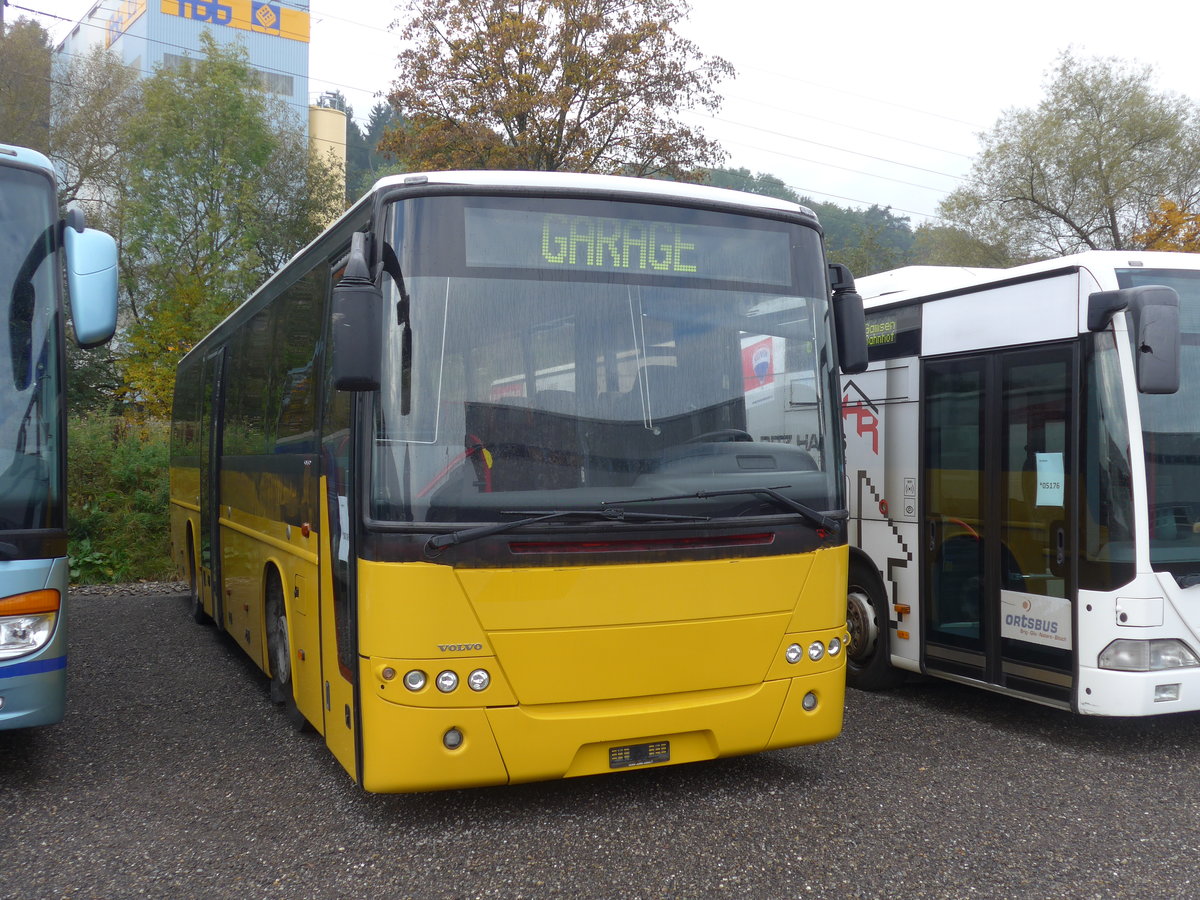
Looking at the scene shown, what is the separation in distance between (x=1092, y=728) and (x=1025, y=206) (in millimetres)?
29952

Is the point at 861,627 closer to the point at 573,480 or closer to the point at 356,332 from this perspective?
the point at 573,480

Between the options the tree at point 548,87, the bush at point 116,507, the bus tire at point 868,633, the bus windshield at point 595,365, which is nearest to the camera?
the bus windshield at point 595,365

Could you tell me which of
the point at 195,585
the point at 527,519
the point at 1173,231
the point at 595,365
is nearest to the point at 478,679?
the point at 527,519

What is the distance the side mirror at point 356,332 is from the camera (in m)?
4.28

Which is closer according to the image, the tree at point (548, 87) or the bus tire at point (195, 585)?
the bus tire at point (195, 585)

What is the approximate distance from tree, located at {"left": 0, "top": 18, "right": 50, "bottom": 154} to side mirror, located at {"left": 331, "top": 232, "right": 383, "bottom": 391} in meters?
→ 31.2

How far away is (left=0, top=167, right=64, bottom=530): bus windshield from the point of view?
5.08 meters

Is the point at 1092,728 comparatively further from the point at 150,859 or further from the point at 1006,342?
the point at 150,859

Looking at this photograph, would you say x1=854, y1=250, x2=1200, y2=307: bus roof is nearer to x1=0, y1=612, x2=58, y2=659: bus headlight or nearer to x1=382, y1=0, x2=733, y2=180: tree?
x1=0, y1=612, x2=58, y2=659: bus headlight

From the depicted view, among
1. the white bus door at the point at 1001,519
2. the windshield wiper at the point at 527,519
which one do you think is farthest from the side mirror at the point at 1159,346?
the windshield wiper at the point at 527,519

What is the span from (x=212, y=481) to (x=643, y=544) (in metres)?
5.64

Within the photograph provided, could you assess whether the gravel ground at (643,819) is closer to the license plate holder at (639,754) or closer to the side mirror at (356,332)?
the license plate holder at (639,754)

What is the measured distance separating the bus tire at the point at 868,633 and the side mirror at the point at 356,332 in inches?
168

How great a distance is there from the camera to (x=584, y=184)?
4.94 metres
